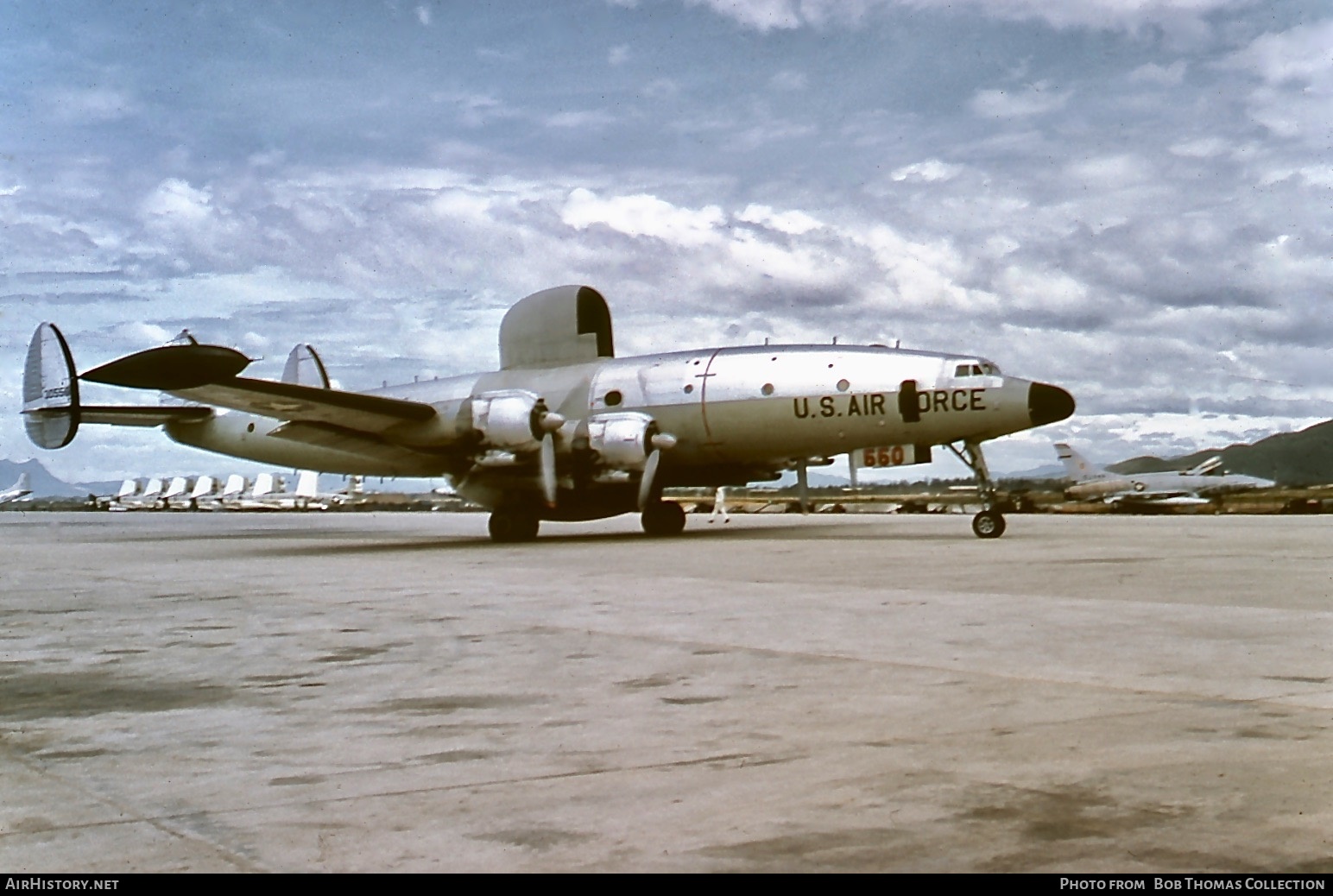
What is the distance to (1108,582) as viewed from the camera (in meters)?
13.3

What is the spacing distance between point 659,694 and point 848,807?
2657 millimetres

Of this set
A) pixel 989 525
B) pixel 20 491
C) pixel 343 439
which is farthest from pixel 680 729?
pixel 20 491

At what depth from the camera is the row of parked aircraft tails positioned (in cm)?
10062

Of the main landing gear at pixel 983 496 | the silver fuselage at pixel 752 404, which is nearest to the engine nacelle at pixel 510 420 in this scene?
the silver fuselage at pixel 752 404

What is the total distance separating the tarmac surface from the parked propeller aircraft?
11.2 metres

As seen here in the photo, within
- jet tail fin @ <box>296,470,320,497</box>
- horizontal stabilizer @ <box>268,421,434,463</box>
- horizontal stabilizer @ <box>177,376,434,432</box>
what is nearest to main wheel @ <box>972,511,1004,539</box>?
horizontal stabilizer @ <box>177,376,434,432</box>

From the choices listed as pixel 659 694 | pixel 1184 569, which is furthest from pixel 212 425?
pixel 659 694

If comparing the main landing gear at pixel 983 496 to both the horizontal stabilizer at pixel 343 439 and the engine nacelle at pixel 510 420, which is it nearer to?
the engine nacelle at pixel 510 420

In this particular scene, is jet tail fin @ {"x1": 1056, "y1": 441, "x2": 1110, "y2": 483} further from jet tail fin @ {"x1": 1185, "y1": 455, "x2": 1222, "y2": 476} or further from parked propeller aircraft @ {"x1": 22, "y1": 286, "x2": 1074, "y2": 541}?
parked propeller aircraft @ {"x1": 22, "y1": 286, "x2": 1074, "y2": 541}

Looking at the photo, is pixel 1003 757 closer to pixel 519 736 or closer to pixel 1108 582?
pixel 519 736

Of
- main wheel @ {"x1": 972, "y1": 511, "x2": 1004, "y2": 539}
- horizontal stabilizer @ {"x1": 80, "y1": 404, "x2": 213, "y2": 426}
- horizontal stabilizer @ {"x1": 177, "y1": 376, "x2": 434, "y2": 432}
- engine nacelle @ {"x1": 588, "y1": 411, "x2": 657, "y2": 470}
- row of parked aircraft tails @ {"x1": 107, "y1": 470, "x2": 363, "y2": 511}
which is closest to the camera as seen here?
horizontal stabilizer @ {"x1": 177, "y1": 376, "x2": 434, "y2": 432}

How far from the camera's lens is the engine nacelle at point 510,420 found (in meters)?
25.5

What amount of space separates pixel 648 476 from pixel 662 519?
3.14 metres

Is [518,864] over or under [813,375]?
under
